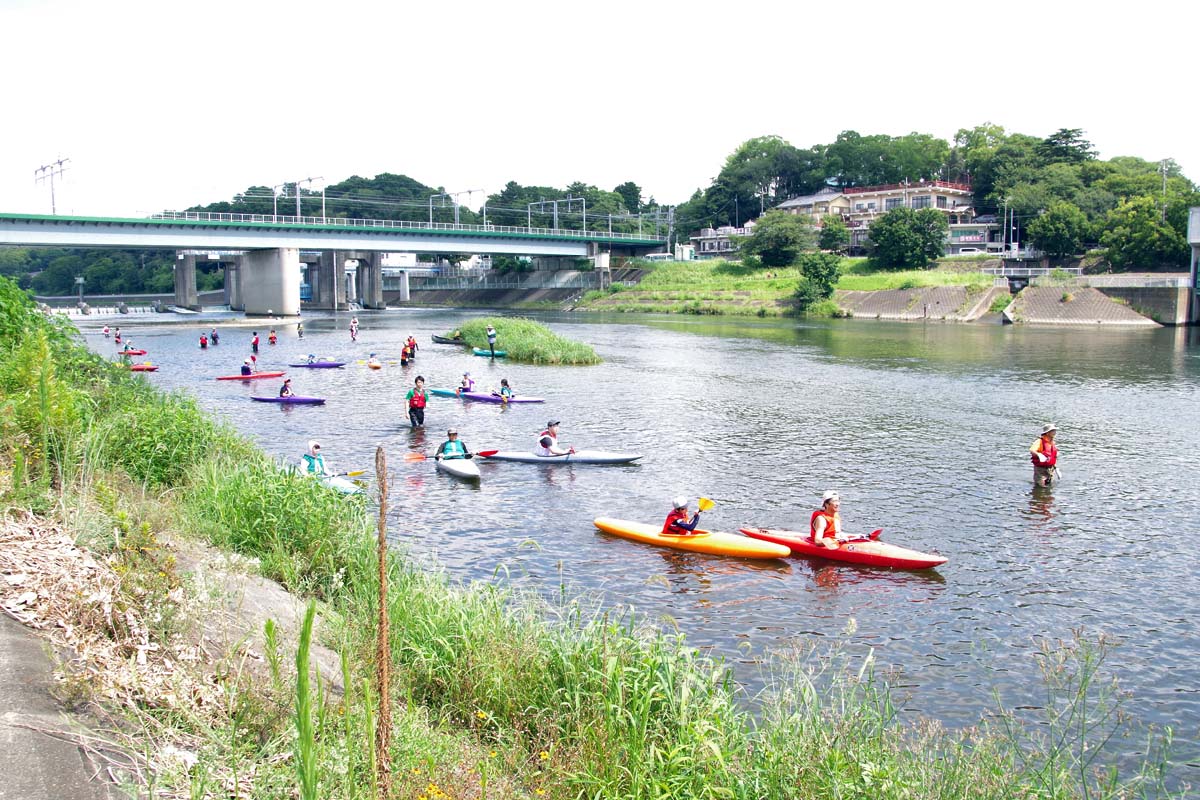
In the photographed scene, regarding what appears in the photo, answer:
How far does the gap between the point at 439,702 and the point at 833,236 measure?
311 feet

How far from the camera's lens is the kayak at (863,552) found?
14.9 meters

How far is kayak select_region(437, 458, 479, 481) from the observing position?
20.7 meters

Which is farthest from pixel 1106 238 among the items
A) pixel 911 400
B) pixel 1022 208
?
pixel 911 400

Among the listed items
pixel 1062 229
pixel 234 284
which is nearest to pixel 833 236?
pixel 1062 229

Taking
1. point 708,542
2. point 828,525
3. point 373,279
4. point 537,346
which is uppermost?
point 373,279

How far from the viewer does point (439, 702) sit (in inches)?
334

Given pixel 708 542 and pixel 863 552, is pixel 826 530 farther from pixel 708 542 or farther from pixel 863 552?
pixel 708 542

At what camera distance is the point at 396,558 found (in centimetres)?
1244

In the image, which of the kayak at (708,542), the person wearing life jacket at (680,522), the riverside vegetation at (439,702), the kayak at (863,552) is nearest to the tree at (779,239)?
the kayak at (708,542)

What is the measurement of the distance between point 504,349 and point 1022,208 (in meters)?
69.0

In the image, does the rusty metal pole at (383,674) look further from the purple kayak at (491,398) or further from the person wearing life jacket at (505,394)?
the purple kayak at (491,398)

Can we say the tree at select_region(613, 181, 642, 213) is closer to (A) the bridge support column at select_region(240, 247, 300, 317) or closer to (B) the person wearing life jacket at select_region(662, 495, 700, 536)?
(A) the bridge support column at select_region(240, 247, 300, 317)

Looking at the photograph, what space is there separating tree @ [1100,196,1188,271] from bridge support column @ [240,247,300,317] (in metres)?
72.0

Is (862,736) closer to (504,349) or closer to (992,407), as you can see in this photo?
(992,407)
